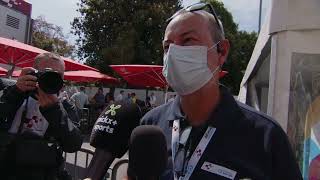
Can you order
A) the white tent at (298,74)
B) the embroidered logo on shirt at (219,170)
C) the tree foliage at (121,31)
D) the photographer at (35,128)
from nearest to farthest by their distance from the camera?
1. the embroidered logo on shirt at (219,170)
2. the photographer at (35,128)
3. the white tent at (298,74)
4. the tree foliage at (121,31)

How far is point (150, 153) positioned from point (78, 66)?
1053 cm

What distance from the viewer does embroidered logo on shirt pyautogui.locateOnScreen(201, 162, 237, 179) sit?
6.52 ft

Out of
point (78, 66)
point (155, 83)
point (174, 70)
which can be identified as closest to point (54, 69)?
point (174, 70)

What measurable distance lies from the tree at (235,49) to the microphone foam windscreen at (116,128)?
37866 millimetres

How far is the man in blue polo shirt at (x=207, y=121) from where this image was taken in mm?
2000

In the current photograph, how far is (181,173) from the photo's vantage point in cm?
204

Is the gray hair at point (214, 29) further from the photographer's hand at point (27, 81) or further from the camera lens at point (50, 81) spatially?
the photographer's hand at point (27, 81)

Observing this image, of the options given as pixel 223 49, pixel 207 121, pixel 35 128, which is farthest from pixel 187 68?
pixel 35 128

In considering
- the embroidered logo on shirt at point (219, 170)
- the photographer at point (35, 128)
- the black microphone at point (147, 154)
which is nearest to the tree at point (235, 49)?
the photographer at point (35, 128)

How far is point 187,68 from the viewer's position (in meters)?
2.45

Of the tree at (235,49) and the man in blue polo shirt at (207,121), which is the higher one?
the tree at (235,49)

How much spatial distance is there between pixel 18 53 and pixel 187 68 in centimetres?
942

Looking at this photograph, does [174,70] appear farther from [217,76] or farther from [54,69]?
[54,69]

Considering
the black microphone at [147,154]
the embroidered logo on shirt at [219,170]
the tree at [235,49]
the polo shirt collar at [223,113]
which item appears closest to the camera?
the black microphone at [147,154]
